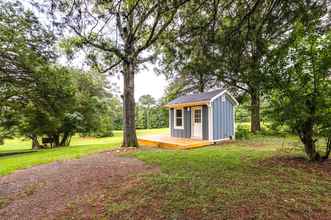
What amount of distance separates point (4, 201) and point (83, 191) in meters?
1.35

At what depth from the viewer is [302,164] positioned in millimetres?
4859

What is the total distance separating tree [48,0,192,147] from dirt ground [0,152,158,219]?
11.5ft

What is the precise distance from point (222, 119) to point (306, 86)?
5852 mm

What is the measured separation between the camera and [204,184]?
354cm

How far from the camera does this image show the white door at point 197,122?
10.4 meters

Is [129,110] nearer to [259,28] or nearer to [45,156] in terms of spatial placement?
[45,156]

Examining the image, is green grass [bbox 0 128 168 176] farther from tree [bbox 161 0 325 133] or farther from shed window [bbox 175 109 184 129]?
tree [bbox 161 0 325 133]

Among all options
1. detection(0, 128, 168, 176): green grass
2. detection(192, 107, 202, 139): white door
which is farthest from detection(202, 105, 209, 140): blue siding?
detection(0, 128, 168, 176): green grass

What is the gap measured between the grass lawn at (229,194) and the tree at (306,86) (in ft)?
3.37

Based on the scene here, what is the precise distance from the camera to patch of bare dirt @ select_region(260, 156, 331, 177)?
170 inches

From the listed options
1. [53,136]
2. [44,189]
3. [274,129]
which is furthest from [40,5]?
[53,136]

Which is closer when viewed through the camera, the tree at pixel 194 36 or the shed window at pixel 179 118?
the tree at pixel 194 36

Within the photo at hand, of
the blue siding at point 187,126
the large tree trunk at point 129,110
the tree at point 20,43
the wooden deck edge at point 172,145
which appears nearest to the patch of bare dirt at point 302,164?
the wooden deck edge at point 172,145

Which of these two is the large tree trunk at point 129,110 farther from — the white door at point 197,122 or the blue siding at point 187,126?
the white door at point 197,122
